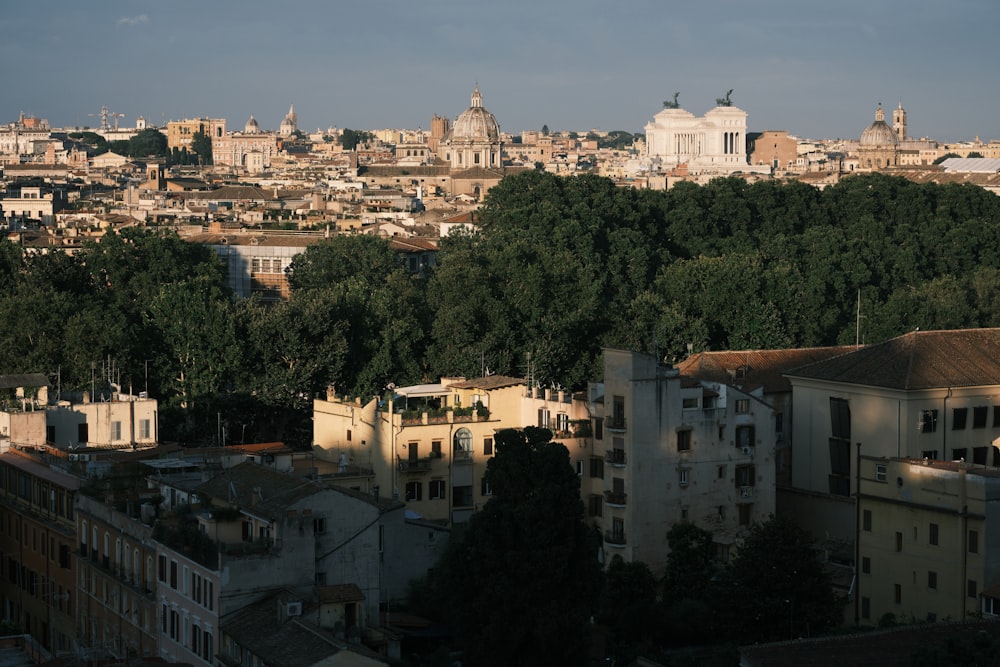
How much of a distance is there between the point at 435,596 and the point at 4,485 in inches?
352

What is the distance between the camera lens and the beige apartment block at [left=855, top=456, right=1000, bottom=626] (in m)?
32.2

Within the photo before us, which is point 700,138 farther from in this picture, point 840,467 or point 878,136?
point 840,467

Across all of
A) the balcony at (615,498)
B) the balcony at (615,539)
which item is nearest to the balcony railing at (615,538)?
the balcony at (615,539)

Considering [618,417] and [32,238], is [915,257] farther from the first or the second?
[618,417]

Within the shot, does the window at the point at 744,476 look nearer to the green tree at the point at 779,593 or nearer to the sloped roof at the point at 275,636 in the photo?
the green tree at the point at 779,593

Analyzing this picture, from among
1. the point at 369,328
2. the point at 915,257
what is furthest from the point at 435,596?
the point at 915,257

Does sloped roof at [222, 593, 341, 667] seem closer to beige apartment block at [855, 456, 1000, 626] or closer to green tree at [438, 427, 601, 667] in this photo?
green tree at [438, 427, 601, 667]

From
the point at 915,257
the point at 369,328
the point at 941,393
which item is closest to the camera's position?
the point at 941,393

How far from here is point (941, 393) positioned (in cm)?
3956

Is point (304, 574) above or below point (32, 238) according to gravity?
below

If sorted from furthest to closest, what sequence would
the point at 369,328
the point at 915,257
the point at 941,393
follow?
the point at 915,257, the point at 369,328, the point at 941,393

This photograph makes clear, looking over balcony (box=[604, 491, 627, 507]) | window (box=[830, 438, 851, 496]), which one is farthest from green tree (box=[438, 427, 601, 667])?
window (box=[830, 438, 851, 496])

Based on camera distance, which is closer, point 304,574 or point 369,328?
point 304,574

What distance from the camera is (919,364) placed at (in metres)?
40.2
